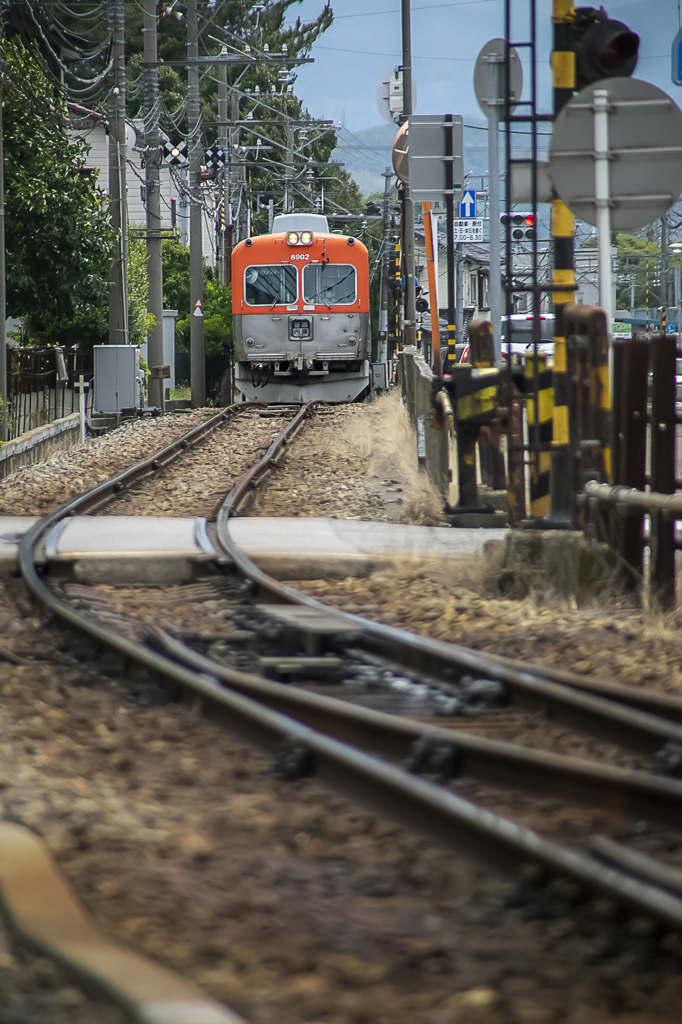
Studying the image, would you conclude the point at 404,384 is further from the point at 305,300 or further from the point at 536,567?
the point at 536,567

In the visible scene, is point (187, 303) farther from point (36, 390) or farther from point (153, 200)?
point (36, 390)

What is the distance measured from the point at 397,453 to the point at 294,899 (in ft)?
37.8

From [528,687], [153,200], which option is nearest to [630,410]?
[528,687]

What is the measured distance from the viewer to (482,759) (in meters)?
3.78

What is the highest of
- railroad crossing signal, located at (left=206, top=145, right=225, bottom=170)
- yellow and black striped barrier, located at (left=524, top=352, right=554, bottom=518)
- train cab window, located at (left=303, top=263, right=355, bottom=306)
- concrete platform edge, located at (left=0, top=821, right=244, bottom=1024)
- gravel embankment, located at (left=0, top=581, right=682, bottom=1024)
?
railroad crossing signal, located at (left=206, top=145, right=225, bottom=170)

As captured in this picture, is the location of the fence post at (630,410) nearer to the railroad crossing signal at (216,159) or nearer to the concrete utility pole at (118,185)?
the concrete utility pole at (118,185)

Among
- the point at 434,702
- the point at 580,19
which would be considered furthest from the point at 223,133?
the point at 434,702

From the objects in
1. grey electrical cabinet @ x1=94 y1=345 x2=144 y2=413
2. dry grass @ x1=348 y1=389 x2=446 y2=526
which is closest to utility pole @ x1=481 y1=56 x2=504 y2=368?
dry grass @ x1=348 y1=389 x2=446 y2=526

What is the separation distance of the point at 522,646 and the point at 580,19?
359 cm

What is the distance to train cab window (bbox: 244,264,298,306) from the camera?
24.6 meters

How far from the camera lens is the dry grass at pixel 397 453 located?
9.73 metres

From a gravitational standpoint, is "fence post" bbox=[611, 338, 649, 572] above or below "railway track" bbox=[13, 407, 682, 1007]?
above

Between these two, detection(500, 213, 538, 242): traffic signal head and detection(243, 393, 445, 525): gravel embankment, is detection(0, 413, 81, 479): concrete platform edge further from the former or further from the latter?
detection(500, 213, 538, 242): traffic signal head

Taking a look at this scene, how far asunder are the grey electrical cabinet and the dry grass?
4.08 m
